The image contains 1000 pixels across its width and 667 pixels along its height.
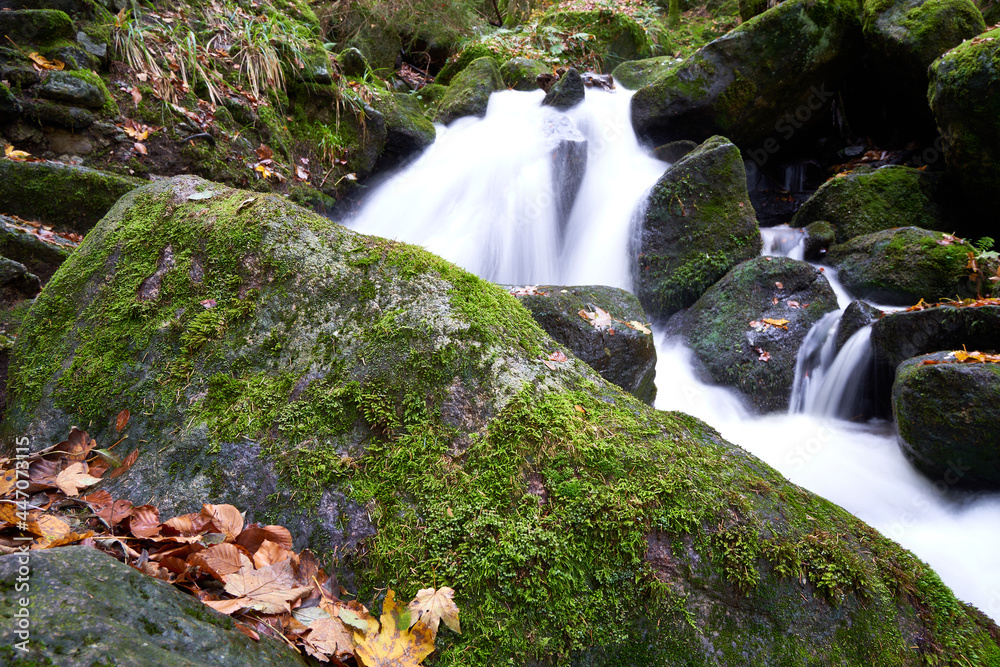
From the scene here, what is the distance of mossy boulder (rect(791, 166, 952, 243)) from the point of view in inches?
278

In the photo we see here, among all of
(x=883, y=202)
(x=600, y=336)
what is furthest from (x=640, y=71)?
(x=600, y=336)

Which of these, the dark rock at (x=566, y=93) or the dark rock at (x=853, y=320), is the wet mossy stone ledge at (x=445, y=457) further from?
the dark rock at (x=566, y=93)

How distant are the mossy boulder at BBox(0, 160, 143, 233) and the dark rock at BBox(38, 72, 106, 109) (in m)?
1.09

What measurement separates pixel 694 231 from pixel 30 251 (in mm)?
6969

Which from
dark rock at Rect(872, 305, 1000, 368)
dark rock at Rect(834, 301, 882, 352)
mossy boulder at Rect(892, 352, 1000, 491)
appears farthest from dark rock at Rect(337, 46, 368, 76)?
mossy boulder at Rect(892, 352, 1000, 491)

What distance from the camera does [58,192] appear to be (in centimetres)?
420

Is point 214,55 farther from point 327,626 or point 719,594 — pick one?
point 719,594

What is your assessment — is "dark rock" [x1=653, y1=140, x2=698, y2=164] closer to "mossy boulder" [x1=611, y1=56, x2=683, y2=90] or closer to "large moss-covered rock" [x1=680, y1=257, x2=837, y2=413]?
"mossy boulder" [x1=611, y1=56, x2=683, y2=90]

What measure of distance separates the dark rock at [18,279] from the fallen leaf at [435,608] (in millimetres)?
3605

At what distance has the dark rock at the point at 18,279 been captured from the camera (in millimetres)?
3217

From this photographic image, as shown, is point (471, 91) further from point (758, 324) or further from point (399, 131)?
point (758, 324)

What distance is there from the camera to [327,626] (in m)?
1.50

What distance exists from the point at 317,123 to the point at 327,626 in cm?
788

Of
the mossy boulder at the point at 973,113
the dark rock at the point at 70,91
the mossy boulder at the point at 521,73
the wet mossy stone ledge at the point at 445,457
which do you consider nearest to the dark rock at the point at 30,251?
the wet mossy stone ledge at the point at 445,457
